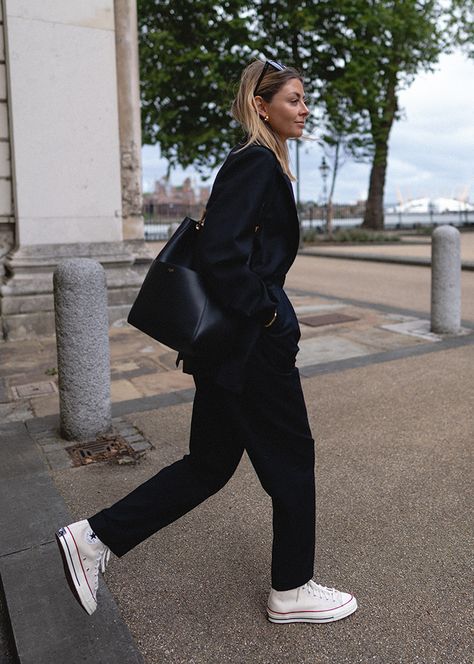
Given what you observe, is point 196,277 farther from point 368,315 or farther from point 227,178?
point 368,315

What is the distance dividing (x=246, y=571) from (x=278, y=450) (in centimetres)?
75

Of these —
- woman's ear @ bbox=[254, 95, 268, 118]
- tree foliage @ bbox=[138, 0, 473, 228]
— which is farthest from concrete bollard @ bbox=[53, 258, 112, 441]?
tree foliage @ bbox=[138, 0, 473, 228]

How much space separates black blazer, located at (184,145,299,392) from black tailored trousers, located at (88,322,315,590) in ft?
0.27

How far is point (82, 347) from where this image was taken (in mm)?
4074

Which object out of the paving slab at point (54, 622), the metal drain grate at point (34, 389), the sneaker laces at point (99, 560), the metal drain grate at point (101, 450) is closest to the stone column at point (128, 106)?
the metal drain grate at point (34, 389)

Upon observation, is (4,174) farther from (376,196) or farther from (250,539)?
(376,196)

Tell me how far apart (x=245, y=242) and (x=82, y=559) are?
122cm

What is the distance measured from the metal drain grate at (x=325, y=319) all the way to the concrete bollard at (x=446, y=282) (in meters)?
1.32

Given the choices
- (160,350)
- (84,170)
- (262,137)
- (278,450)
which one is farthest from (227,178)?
(84,170)

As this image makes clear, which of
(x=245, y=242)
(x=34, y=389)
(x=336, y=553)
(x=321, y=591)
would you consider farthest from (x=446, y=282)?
(x=245, y=242)

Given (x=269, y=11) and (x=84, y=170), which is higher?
(x=269, y=11)

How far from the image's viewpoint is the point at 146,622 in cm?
236

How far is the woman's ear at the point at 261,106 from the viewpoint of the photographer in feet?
7.13

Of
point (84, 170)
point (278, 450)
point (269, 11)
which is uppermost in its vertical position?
point (269, 11)
